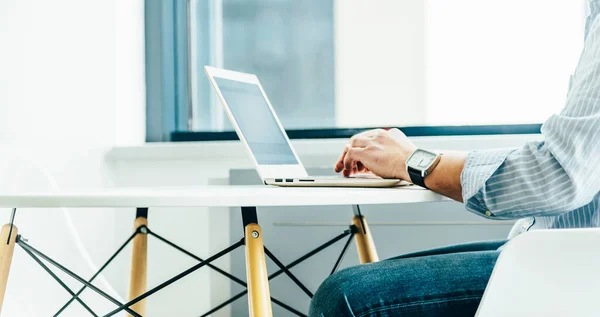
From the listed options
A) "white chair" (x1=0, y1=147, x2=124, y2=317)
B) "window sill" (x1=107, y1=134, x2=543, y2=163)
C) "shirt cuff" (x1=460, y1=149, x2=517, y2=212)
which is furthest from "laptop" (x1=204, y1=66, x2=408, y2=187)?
"window sill" (x1=107, y1=134, x2=543, y2=163)

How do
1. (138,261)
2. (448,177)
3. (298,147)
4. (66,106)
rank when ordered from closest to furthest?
1. (448,177)
2. (138,261)
3. (66,106)
4. (298,147)

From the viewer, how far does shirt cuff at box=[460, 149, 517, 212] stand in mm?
892

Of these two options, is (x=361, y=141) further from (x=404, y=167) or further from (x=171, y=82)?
(x=171, y=82)

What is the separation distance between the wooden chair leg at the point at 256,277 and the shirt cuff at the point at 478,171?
29 centimetres

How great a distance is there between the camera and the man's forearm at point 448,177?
0.94m

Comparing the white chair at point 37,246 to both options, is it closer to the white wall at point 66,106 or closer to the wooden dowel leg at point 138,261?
the white wall at point 66,106

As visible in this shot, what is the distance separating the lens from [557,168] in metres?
0.86

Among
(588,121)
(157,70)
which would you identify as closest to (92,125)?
(157,70)

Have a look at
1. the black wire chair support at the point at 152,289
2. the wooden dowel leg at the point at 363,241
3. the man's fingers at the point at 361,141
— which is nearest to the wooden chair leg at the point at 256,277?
the black wire chair support at the point at 152,289

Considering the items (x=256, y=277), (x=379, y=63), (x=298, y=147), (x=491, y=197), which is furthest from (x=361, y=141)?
(x=379, y=63)

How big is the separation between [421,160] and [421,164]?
11 mm

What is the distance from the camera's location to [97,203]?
77cm

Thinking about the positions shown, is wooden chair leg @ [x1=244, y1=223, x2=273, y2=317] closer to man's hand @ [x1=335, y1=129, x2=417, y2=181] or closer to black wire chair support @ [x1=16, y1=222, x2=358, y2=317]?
black wire chair support @ [x1=16, y1=222, x2=358, y2=317]

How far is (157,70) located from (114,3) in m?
0.29
